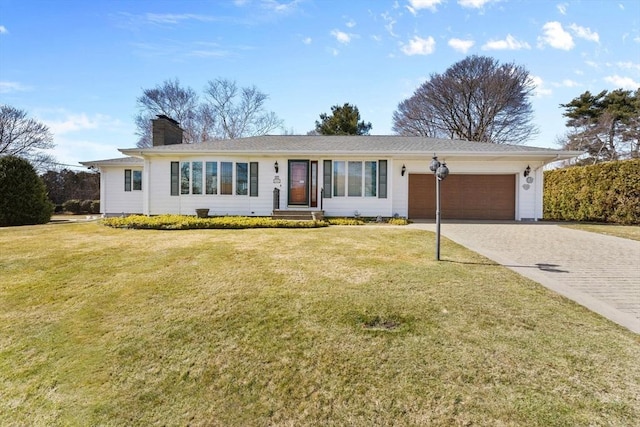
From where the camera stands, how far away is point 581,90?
24219 millimetres

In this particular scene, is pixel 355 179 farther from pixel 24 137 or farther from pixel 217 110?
pixel 24 137

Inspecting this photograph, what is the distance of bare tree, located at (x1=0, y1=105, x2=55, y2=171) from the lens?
2508cm

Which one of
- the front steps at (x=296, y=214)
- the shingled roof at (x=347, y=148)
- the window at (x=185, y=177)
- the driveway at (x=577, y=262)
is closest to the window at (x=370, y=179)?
the shingled roof at (x=347, y=148)

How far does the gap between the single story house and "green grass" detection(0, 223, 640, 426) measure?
25.6 feet

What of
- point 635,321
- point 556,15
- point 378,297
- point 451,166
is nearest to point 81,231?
point 378,297

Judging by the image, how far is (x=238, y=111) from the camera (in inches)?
1228

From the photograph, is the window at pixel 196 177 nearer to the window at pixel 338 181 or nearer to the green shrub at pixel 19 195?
the window at pixel 338 181

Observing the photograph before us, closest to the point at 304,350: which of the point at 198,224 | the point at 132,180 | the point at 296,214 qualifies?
the point at 198,224

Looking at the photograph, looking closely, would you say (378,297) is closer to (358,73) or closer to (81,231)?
(81,231)

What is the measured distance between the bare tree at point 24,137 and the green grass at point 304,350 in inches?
1170

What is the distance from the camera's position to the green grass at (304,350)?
2082mm

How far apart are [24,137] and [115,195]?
1770cm

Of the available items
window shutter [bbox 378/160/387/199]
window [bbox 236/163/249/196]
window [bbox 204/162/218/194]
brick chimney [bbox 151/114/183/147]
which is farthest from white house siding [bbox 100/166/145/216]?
window shutter [bbox 378/160/387/199]

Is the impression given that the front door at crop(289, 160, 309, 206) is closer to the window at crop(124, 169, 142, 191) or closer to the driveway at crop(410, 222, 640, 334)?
the driveway at crop(410, 222, 640, 334)
